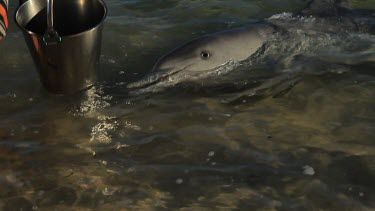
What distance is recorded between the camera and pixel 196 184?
139 inches

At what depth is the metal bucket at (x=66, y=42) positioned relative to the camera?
3.72 meters

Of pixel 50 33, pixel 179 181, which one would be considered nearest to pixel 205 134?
pixel 179 181

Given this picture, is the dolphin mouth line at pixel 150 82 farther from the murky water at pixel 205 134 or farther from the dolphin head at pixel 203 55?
the murky water at pixel 205 134

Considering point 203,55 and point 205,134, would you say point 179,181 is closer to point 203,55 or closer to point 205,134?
point 205,134

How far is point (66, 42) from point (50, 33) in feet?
0.64

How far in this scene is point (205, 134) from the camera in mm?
4113

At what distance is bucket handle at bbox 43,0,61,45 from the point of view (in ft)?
11.2

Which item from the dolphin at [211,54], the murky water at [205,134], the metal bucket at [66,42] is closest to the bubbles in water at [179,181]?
the murky water at [205,134]

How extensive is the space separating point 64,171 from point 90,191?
1.14ft

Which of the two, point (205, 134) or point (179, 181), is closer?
point (179, 181)

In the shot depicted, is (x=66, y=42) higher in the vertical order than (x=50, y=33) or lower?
lower

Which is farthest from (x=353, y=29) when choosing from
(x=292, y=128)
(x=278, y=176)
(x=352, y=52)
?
(x=278, y=176)

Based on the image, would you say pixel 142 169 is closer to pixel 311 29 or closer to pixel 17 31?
pixel 311 29

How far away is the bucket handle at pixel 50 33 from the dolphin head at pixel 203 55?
51.3 inches
